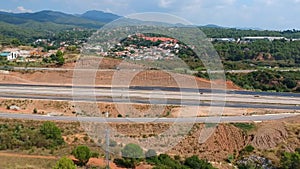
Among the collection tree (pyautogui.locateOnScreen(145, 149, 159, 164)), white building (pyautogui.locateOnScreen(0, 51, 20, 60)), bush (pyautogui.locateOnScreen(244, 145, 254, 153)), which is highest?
white building (pyautogui.locateOnScreen(0, 51, 20, 60))

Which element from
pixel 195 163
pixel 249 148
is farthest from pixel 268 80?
pixel 195 163

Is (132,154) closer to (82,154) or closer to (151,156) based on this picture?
(151,156)

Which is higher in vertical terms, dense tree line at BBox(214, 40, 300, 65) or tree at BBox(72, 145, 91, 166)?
dense tree line at BBox(214, 40, 300, 65)

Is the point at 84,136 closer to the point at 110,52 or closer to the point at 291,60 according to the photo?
the point at 110,52

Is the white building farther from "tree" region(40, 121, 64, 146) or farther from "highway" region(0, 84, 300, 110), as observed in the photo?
"tree" region(40, 121, 64, 146)

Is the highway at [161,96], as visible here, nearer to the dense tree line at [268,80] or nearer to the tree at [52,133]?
the dense tree line at [268,80]

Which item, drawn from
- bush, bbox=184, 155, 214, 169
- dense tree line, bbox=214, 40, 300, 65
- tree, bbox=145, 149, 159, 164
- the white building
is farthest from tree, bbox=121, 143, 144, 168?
dense tree line, bbox=214, 40, 300, 65

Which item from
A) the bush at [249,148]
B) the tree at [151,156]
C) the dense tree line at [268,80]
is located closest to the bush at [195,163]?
the tree at [151,156]
